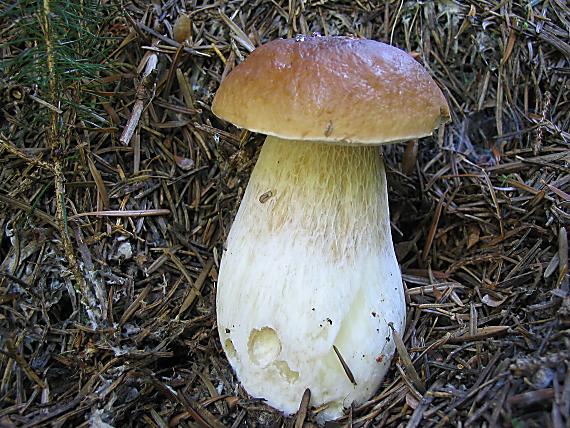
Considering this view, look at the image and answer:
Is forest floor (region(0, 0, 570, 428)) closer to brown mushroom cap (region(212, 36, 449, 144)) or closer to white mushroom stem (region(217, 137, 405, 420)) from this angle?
white mushroom stem (region(217, 137, 405, 420))

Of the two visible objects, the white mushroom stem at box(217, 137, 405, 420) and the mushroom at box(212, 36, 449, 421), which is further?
the white mushroom stem at box(217, 137, 405, 420)

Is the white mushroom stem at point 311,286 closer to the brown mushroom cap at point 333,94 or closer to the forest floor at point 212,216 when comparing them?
the forest floor at point 212,216

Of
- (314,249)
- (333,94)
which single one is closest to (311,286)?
(314,249)

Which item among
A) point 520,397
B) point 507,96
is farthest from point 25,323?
point 507,96

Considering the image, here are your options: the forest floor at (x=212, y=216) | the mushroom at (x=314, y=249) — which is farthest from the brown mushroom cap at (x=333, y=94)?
the forest floor at (x=212, y=216)

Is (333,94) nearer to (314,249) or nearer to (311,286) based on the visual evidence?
(314,249)

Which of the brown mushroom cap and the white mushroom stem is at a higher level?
the brown mushroom cap

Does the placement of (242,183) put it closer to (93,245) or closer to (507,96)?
(93,245)

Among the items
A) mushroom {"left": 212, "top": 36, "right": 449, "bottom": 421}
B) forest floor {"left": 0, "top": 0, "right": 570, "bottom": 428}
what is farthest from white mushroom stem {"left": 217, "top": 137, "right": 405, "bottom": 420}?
forest floor {"left": 0, "top": 0, "right": 570, "bottom": 428}
